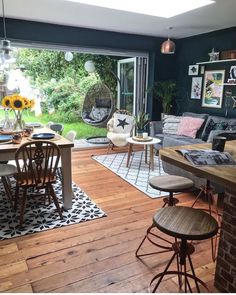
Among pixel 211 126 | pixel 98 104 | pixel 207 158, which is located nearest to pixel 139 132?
pixel 211 126

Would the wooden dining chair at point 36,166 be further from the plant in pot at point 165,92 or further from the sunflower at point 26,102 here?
the plant in pot at point 165,92

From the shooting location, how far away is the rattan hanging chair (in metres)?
6.18

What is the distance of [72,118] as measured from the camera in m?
7.94

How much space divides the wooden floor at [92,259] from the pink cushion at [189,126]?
2093mm

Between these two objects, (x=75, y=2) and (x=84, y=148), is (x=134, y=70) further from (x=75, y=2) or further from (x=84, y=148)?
(x=75, y=2)

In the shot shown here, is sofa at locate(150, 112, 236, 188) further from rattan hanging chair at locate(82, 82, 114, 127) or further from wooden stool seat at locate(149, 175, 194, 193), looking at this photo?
rattan hanging chair at locate(82, 82, 114, 127)

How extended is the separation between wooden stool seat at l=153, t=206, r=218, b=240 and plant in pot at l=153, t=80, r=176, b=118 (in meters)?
3.99

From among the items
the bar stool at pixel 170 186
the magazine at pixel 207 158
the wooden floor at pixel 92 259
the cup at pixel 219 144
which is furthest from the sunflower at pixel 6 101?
the cup at pixel 219 144

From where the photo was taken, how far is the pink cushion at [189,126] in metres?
4.49

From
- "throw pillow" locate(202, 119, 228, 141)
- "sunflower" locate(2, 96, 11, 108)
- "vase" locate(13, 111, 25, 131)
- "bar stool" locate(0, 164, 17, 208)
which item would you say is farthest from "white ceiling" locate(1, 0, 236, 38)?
"bar stool" locate(0, 164, 17, 208)

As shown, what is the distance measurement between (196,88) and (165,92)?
2.07 ft

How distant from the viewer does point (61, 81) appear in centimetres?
756

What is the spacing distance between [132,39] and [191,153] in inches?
164

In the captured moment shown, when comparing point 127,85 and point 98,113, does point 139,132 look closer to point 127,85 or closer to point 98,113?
point 98,113
